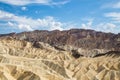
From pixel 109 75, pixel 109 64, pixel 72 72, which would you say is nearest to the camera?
pixel 109 75

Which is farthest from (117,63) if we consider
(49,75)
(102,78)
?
(49,75)

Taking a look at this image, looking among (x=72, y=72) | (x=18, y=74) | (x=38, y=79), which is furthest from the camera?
(x=72, y=72)

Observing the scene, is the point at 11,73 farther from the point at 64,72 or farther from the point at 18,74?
the point at 64,72

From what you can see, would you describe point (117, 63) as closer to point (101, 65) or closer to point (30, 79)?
point (101, 65)

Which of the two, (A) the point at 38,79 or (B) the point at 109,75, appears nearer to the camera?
(A) the point at 38,79

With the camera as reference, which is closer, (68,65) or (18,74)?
(18,74)

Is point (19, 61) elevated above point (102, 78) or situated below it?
above

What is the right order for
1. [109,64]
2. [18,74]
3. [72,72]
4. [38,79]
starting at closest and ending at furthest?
1. [38,79]
2. [18,74]
3. [72,72]
4. [109,64]

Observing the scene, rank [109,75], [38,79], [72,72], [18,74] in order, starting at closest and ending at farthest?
[38,79]
[18,74]
[109,75]
[72,72]

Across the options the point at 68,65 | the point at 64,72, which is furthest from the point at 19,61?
the point at 68,65
